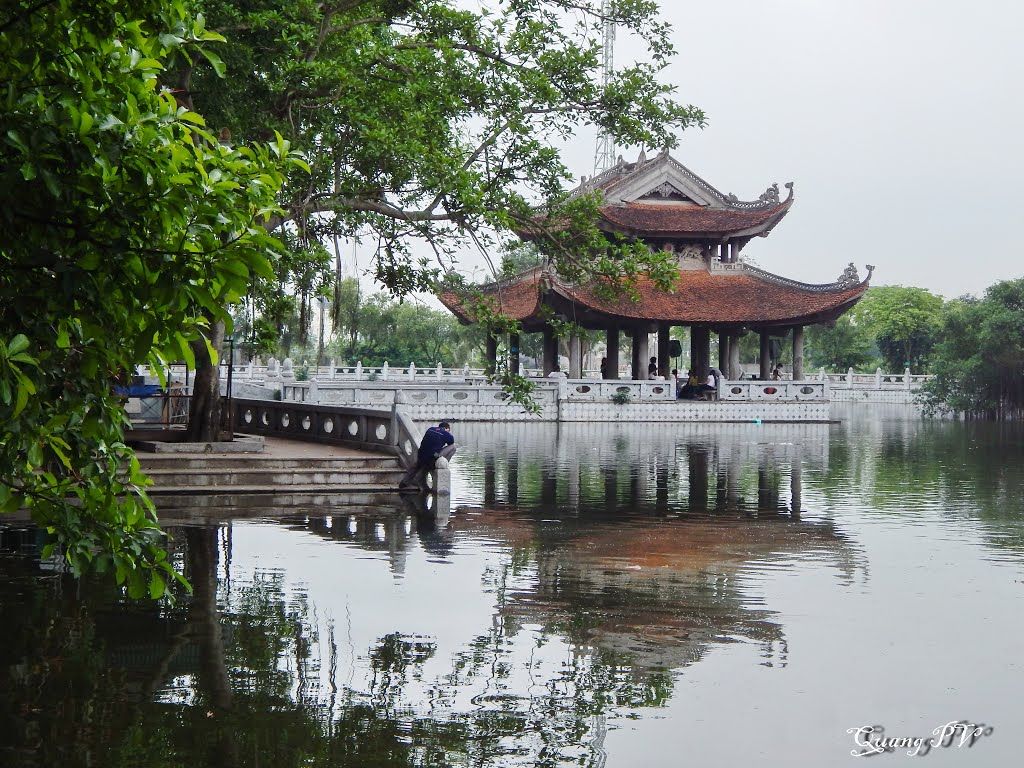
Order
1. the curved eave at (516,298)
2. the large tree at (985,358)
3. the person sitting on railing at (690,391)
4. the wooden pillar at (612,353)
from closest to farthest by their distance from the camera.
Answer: the curved eave at (516,298), the person sitting on railing at (690,391), the wooden pillar at (612,353), the large tree at (985,358)

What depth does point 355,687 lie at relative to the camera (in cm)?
704

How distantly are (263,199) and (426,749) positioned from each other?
2869 millimetres

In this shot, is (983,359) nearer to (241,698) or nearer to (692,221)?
(692,221)

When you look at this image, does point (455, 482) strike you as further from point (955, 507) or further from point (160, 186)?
point (160, 186)

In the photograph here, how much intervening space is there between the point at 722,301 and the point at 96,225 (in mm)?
41676

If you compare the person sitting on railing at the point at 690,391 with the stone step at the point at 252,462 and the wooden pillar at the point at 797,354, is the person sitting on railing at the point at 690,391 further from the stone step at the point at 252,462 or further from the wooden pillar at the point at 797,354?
the stone step at the point at 252,462

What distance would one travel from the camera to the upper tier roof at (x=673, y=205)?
147 feet

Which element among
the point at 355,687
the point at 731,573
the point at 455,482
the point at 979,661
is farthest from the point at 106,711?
the point at 455,482

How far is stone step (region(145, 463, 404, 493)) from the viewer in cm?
1645

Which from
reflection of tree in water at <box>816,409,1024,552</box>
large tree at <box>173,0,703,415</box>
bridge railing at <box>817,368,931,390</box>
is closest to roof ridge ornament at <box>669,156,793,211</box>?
reflection of tree in water at <box>816,409,1024,552</box>

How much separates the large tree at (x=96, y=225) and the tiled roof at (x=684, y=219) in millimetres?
39810

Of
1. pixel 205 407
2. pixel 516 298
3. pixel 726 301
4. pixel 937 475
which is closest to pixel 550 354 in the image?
pixel 516 298

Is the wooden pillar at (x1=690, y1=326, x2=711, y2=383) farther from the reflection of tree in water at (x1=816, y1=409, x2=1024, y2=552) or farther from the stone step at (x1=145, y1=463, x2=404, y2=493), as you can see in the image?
the stone step at (x1=145, y1=463, x2=404, y2=493)

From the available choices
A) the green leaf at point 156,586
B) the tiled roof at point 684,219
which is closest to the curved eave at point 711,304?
the tiled roof at point 684,219
